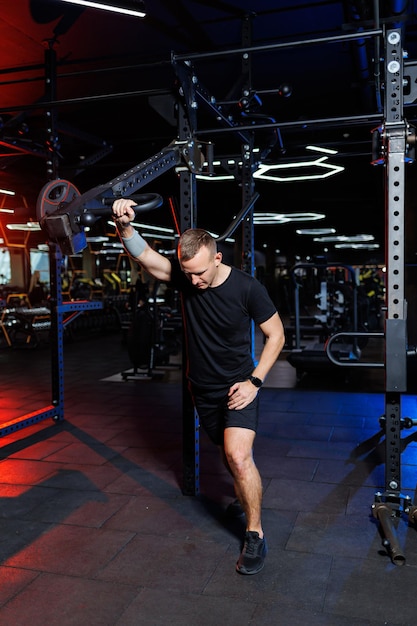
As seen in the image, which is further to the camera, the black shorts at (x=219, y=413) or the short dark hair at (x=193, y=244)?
the black shorts at (x=219, y=413)

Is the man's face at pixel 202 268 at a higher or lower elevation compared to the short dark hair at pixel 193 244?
lower

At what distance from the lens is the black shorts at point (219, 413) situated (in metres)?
2.36

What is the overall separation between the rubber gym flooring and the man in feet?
0.88

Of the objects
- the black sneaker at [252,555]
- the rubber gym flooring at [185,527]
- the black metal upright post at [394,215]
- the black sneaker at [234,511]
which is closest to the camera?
the rubber gym flooring at [185,527]

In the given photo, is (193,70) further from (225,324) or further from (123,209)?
(225,324)

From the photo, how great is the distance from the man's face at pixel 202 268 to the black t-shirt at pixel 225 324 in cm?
10

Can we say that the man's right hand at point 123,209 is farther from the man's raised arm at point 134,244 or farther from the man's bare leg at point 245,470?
the man's bare leg at point 245,470

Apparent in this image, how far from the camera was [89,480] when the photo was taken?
3.33 metres

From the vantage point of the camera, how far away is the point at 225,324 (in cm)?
241

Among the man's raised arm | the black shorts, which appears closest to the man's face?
the man's raised arm

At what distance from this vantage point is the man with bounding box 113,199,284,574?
7.48 feet

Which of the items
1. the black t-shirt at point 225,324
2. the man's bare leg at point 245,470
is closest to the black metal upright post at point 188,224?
the black t-shirt at point 225,324

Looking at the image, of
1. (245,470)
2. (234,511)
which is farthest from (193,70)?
(234,511)

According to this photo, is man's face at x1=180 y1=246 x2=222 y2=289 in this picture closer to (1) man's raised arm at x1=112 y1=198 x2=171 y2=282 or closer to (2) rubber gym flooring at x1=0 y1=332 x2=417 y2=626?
(1) man's raised arm at x1=112 y1=198 x2=171 y2=282
